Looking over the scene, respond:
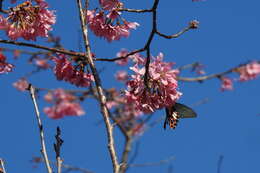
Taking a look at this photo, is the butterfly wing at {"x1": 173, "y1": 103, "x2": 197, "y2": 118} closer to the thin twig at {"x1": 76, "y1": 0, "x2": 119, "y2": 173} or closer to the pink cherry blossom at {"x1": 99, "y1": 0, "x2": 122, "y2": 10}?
the thin twig at {"x1": 76, "y1": 0, "x2": 119, "y2": 173}

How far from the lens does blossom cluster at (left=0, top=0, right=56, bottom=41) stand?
9.00 feet

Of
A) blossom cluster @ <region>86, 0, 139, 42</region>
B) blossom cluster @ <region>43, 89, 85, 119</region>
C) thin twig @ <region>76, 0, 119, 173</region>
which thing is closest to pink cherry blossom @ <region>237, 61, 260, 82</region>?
blossom cluster @ <region>43, 89, 85, 119</region>

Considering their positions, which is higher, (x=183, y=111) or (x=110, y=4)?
(x=110, y=4)

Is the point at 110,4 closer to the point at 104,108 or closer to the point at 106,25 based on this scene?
the point at 106,25

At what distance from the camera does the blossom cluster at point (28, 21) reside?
9.00ft

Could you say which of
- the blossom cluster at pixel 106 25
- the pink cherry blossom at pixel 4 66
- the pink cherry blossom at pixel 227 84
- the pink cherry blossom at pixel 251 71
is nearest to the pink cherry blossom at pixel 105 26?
the blossom cluster at pixel 106 25

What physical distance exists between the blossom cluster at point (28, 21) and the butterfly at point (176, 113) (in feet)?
3.53

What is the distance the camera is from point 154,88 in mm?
2443

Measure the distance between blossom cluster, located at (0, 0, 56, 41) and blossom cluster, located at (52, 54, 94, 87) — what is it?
218 millimetres

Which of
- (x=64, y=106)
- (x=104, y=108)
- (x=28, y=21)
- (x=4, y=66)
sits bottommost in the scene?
(x=104, y=108)

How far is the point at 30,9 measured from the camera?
2783 millimetres

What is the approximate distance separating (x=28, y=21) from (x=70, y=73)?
43 cm

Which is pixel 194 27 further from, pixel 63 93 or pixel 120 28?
pixel 63 93

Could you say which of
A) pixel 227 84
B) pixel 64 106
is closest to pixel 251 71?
pixel 227 84
